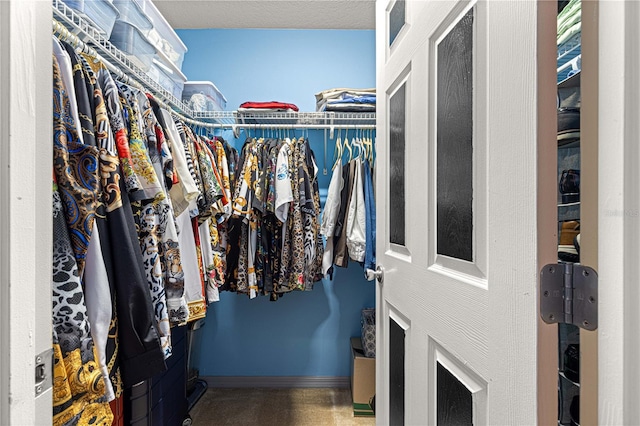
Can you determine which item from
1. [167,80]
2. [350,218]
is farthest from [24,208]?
[350,218]

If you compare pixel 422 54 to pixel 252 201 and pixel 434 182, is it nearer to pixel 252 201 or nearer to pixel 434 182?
pixel 434 182

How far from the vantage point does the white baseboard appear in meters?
2.51

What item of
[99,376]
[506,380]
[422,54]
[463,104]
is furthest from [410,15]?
[99,376]

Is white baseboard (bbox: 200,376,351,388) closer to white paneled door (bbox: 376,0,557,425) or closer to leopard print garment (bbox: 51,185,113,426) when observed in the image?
white paneled door (bbox: 376,0,557,425)

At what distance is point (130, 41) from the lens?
143cm

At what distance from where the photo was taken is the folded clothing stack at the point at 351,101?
7.45 feet

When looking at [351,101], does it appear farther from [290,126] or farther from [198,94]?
[198,94]

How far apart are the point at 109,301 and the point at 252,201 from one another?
48.3 inches

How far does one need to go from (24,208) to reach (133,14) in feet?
4.38

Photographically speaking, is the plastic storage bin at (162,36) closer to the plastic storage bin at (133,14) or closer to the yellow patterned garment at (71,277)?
the plastic storage bin at (133,14)

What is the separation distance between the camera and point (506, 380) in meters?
0.58

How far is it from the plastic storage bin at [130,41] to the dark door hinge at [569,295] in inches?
63.0

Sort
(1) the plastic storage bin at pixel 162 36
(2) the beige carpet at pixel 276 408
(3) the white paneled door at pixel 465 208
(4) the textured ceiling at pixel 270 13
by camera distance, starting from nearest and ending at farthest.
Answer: (3) the white paneled door at pixel 465 208, (1) the plastic storage bin at pixel 162 36, (2) the beige carpet at pixel 276 408, (4) the textured ceiling at pixel 270 13

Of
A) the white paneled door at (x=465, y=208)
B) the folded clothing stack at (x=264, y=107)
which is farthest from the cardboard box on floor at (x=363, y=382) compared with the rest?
the folded clothing stack at (x=264, y=107)
